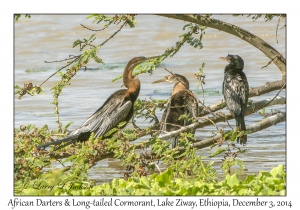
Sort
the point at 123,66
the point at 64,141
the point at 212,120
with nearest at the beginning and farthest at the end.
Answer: the point at 64,141 < the point at 212,120 < the point at 123,66

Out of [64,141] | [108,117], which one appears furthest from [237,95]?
[64,141]

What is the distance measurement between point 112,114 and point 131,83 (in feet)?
2.20

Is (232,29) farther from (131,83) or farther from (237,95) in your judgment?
(131,83)

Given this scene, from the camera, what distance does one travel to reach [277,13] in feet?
26.2

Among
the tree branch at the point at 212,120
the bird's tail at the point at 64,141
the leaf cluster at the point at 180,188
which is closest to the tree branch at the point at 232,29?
the tree branch at the point at 212,120

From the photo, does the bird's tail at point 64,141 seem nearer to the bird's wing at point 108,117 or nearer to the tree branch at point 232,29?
the bird's wing at point 108,117

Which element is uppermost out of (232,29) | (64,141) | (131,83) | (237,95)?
(232,29)

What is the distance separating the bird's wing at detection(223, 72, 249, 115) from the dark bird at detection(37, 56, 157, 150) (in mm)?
1161

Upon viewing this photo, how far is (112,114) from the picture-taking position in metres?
8.57

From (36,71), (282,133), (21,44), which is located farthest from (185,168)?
(21,44)

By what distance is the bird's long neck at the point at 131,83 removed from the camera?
8.99 m

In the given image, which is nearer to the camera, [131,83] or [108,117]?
[108,117]
